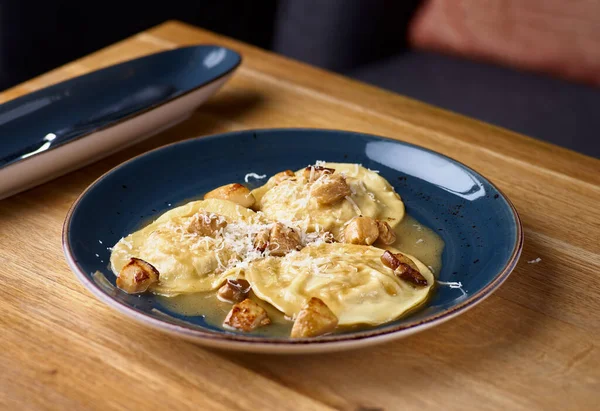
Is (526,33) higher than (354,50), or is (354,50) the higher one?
(526,33)

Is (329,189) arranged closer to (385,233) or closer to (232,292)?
(385,233)

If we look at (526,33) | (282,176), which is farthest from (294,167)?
(526,33)

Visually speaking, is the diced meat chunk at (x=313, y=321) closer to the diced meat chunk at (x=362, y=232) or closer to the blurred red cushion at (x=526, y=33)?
the diced meat chunk at (x=362, y=232)

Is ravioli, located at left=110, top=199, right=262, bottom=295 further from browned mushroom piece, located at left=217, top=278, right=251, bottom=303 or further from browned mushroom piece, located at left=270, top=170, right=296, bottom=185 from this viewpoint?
browned mushroom piece, located at left=270, top=170, right=296, bottom=185

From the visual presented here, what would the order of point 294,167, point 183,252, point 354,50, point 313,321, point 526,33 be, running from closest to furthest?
point 313,321 < point 183,252 < point 294,167 < point 526,33 < point 354,50

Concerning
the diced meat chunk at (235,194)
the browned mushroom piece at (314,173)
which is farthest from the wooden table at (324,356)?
the browned mushroom piece at (314,173)

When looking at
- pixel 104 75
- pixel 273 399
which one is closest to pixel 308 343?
pixel 273 399

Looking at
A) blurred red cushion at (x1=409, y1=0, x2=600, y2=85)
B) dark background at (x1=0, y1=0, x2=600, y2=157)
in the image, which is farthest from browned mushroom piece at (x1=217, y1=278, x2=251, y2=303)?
blurred red cushion at (x1=409, y1=0, x2=600, y2=85)

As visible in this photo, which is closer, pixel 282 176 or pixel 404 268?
pixel 404 268

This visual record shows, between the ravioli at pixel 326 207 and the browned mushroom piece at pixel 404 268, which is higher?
the browned mushroom piece at pixel 404 268
